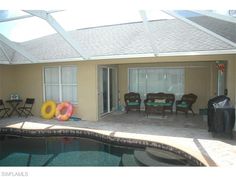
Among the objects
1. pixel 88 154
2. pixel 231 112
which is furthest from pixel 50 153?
pixel 231 112

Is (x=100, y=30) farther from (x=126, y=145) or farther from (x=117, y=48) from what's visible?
(x=126, y=145)

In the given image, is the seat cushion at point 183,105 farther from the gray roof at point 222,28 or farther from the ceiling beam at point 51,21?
the ceiling beam at point 51,21

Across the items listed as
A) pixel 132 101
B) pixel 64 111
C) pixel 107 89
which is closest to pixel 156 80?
pixel 132 101

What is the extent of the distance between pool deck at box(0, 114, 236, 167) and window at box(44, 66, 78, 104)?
123 cm

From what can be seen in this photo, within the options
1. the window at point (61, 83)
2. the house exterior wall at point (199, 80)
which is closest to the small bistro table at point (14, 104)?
the window at point (61, 83)

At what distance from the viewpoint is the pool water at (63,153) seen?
552cm

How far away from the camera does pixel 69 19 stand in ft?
21.5

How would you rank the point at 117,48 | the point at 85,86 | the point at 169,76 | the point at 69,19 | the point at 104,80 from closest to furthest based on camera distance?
the point at 69,19
the point at 117,48
the point at 85,86
the point at 104,80
the point at 169,76

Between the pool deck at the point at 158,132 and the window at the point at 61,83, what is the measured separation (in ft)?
4.04

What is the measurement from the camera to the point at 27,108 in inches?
392

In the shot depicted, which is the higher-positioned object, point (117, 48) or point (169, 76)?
point (117, 48)

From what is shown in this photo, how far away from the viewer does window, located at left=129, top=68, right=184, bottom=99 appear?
34.5ft

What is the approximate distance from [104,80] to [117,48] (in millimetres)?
2011

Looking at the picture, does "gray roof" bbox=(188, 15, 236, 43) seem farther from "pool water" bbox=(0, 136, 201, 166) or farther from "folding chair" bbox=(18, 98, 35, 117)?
"folding chair" bbox=(18, 98, 35, 117)
